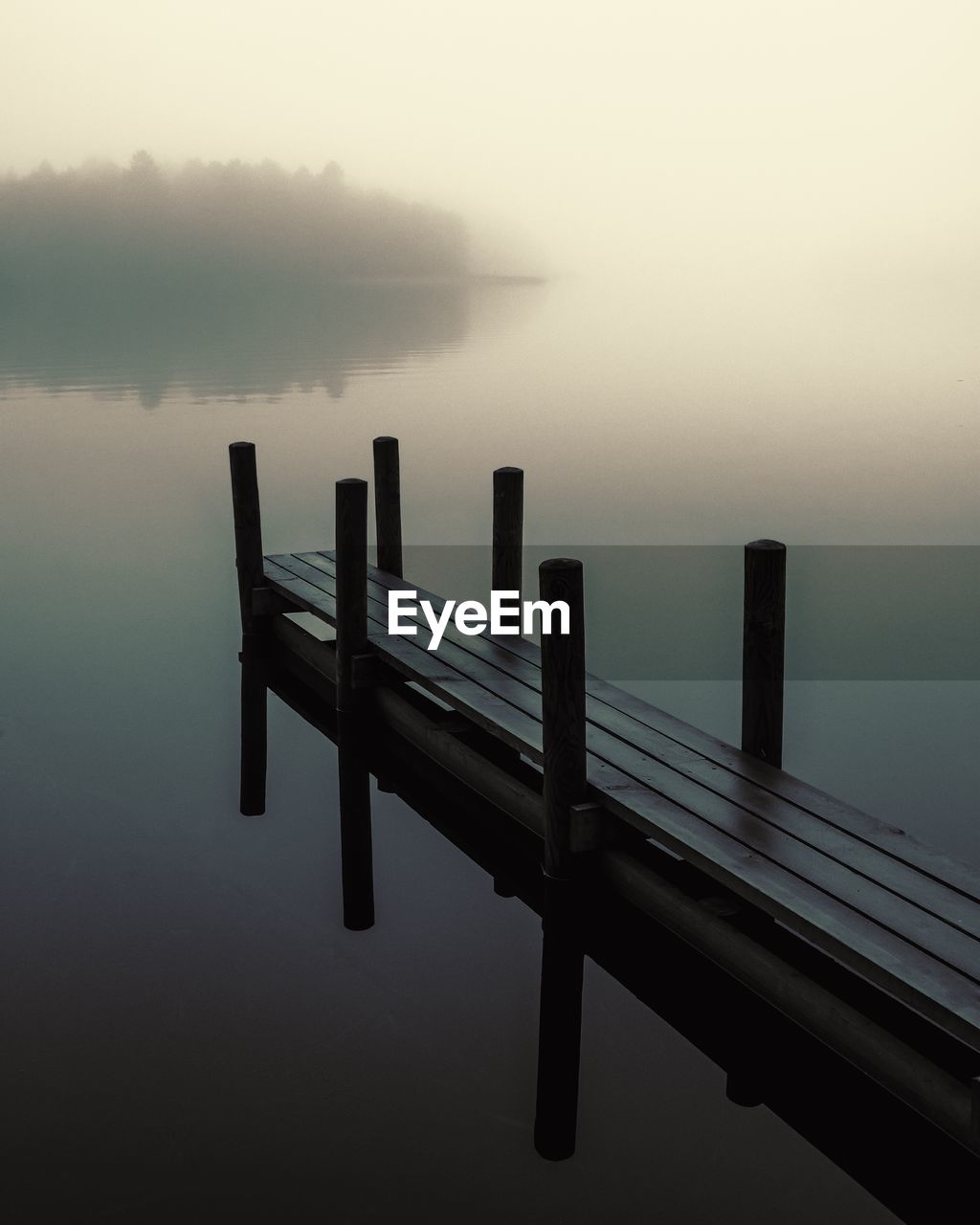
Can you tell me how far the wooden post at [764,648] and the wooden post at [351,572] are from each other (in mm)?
2023

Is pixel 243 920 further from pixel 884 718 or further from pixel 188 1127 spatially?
pixel 884 718

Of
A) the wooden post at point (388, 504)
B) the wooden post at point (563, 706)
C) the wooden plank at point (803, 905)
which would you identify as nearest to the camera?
the wooden plank at point (803, 905)

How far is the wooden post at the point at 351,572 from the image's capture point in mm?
5941

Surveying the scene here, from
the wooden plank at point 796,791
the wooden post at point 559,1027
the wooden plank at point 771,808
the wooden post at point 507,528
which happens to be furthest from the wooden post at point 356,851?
the wooden post at point 559,1027

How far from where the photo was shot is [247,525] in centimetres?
722

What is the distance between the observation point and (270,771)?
779 centimetres

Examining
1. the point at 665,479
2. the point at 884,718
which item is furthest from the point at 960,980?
the point at 665,479

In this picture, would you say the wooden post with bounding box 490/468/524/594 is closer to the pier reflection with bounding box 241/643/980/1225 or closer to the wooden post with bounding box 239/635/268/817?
the pier reflection with bounding box 241/643/980/1225

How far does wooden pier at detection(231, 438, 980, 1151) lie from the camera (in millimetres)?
3340

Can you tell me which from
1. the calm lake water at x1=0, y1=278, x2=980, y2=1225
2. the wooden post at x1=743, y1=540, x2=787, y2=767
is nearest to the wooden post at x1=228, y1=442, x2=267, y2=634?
the calm lake water at x1=0, y1=278, x2=980, y2=1225

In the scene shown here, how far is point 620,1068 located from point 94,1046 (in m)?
1.92

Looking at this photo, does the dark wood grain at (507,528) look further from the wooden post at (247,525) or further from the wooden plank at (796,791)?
the wooden post at (247,525)

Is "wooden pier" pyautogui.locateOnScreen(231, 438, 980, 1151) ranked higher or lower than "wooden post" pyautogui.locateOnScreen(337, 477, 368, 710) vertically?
lower

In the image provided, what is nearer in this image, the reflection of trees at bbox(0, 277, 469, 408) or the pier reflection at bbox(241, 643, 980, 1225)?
the pier reflection at bbox(241, 643, 980, 1225)
